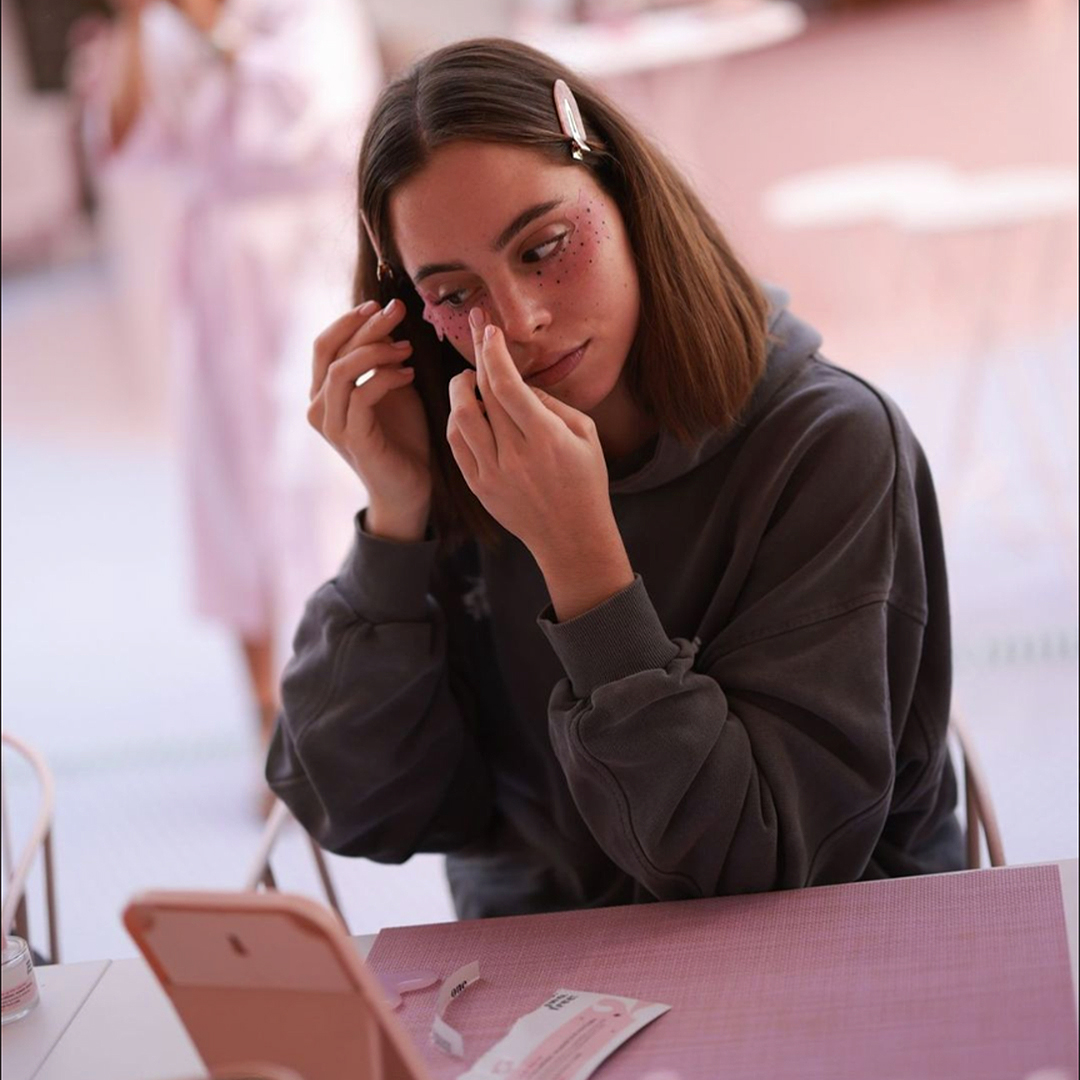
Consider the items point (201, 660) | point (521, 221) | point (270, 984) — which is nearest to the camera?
point (270, 984)

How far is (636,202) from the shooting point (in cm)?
115

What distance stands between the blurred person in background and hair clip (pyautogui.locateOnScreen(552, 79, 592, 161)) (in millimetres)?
1449

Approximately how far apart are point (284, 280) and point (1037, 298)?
Answer: 7.86 ft

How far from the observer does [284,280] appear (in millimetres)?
2645

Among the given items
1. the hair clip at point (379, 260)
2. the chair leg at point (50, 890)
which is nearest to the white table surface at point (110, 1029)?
the chair leg at point (50, 890)

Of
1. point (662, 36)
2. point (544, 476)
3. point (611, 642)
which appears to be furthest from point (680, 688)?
point (662, 36)

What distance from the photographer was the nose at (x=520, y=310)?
1.09m

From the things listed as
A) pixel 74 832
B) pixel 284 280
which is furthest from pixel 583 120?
pixel 74 832

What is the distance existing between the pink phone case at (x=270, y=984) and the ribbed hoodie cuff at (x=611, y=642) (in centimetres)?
32

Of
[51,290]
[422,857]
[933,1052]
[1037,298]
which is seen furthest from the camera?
[51,290]

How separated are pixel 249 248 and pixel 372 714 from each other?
1.60m

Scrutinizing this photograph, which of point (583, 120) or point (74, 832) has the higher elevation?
point (583, 120)

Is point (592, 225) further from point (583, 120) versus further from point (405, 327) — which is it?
point (405, 327)

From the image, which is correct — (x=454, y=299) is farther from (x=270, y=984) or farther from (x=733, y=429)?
(x=270, y=984)
